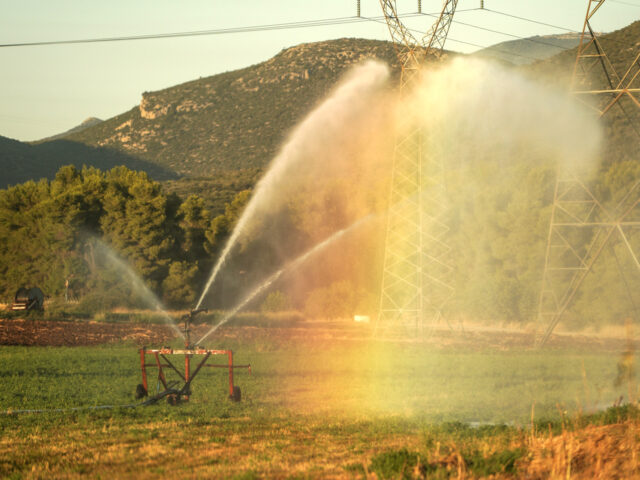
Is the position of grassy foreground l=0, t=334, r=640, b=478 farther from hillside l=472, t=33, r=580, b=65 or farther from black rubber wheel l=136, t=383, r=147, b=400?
hillside l=472, t=33, r=580, b=65

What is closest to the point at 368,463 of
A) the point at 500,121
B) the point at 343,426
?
the point at 343,426

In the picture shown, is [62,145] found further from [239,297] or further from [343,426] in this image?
[343,426]

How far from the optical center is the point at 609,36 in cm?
10700

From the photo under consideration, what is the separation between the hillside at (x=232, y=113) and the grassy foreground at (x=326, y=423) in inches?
4263

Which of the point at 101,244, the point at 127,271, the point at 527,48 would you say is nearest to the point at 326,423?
the point at 127,271

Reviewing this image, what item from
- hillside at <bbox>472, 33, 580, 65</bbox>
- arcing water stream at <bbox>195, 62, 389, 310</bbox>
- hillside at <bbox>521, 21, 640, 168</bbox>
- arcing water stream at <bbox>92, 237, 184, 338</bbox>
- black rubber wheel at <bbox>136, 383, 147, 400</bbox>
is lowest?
black rubber wheel at <bbox>136, 383, 147, 400</bbox>

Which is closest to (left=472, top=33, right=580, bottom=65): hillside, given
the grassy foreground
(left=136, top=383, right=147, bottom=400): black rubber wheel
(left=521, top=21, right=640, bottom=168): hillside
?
(left=521, top=21, right=640, bottom=168): hillside

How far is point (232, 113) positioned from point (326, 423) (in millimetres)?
151080

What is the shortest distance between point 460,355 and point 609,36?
8157 centimetres

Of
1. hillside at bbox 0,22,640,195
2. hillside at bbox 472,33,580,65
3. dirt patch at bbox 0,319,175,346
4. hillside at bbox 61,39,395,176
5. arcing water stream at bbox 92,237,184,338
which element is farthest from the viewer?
hillside at bbox 61,39,395,176

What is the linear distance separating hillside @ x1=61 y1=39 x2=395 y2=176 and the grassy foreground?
108 metres

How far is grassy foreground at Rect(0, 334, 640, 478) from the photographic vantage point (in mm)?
11664

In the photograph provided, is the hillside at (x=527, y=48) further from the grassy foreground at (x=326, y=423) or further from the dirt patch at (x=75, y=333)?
the grassy foreground at (x=326, y=423)

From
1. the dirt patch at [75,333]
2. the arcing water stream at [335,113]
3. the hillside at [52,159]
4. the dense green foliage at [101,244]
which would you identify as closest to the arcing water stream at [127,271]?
the dense green foliage at [101,244]
